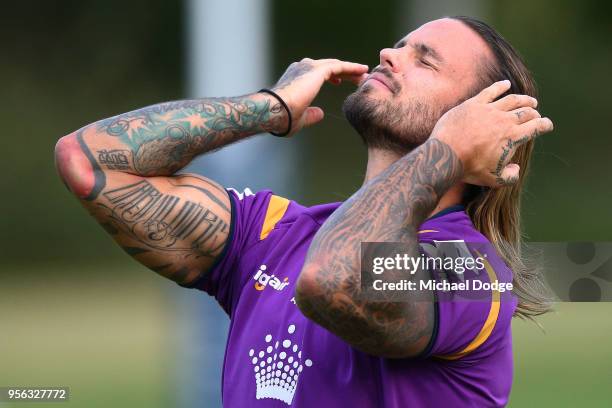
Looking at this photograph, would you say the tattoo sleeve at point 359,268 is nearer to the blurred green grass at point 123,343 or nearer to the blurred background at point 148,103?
the blurred green grass at point 123,343

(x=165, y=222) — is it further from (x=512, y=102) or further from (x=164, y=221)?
(x=512, y=102)

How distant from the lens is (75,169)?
8.19 ft

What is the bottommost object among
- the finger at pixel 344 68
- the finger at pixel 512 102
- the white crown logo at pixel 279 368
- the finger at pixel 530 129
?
the white crown logo at pixel 279 368

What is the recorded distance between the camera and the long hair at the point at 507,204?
108 inches

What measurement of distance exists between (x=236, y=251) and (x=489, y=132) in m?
0.72

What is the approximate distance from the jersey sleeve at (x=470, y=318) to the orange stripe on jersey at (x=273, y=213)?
56 centimetres

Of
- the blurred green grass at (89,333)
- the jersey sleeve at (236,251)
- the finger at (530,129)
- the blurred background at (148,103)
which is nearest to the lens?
the finger at (530,129)

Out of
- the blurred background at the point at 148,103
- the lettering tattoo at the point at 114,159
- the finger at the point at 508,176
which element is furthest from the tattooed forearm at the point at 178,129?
the blurred background at the point at 148,103

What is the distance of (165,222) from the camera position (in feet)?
8.30

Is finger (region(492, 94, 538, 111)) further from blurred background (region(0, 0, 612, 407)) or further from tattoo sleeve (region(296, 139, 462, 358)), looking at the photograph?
blurred background (region(0, 0, 612, 407))

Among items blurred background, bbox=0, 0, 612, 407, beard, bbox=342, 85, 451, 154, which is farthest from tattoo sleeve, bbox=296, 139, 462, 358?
blurred background, bbox=0, 0, 612, 407

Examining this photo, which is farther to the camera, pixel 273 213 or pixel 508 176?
pixel 273 213

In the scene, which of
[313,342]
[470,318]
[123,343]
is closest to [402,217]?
[470,318]

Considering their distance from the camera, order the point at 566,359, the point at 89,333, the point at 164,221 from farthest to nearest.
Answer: the point at 89,333
the point at 566,359
the point at 164,221
